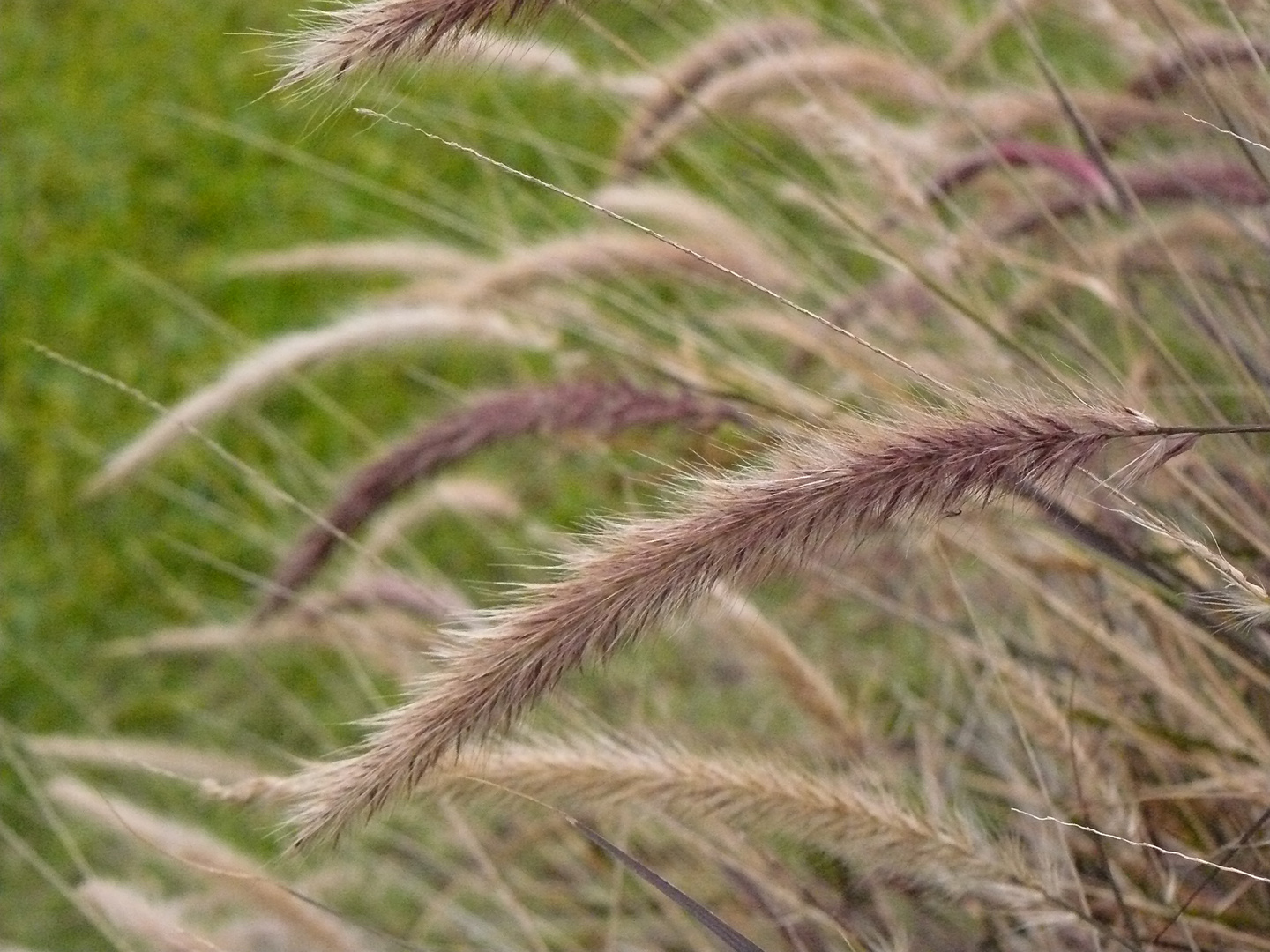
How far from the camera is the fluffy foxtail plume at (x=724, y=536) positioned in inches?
30.4

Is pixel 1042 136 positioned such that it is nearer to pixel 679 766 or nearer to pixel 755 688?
pixel 755 688

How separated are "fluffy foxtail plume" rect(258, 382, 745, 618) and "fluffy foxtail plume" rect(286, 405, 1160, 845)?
0.49m

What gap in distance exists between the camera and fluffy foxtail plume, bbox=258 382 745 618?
135 centimetres

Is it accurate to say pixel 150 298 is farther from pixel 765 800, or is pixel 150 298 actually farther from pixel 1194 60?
pixel 765 800

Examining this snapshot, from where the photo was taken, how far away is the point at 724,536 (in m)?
0.77

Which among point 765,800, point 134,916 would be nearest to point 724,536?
point 765,800

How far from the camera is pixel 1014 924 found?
4.24 ft

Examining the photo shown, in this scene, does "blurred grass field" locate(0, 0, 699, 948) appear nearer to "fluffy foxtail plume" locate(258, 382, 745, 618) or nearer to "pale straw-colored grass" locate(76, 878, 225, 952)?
"fluffy foxtail plume" locate(258, 382, 745, 618)

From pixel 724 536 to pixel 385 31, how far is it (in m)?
0.38

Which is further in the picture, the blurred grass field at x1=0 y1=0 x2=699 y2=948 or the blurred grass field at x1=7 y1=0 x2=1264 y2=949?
the blurred grass field at x1=0 y1=0 x2=699 y2=948

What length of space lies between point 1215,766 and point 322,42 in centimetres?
93

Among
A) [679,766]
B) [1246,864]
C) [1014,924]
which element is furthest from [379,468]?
[1246,864]

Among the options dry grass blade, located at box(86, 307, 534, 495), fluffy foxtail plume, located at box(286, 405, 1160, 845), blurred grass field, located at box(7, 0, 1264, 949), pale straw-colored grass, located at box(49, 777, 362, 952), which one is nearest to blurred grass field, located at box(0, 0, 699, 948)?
blurred grass field, located at box(7, 0, 1264, 949)

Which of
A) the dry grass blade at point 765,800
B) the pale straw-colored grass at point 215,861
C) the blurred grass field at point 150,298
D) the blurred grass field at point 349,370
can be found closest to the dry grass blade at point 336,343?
the blurred grass field at point 349,370
